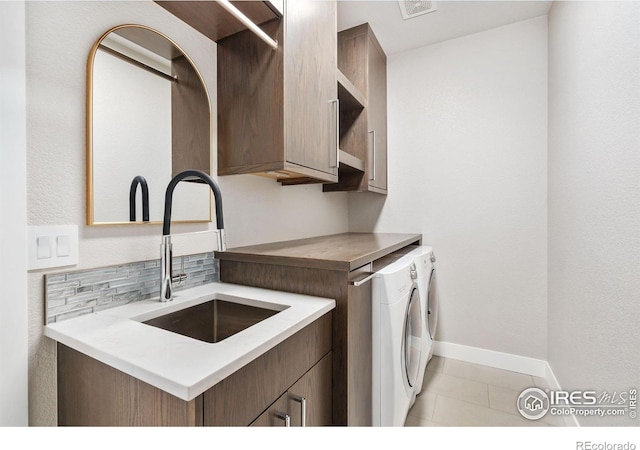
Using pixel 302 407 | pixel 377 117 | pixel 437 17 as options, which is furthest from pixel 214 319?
pixel 437 17

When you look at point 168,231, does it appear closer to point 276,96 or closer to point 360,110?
point 276,96

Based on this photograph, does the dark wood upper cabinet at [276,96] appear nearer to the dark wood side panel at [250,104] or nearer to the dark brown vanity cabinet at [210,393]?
the dark wood side panel at [250,104]

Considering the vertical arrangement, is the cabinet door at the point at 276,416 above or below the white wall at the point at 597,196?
below

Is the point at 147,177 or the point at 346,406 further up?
the point at 147,177

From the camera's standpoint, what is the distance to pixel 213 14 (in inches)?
48.1

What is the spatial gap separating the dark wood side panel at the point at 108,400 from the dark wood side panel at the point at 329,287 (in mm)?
596

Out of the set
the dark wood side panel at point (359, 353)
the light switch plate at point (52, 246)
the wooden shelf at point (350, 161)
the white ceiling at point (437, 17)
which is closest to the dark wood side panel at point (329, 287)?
the dark wood side panel at point (359, 353)

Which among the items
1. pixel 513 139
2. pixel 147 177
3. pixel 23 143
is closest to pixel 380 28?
pixel 513 139

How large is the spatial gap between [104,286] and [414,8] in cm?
234

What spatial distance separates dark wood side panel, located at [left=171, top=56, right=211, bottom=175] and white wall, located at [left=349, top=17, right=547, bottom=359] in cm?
172

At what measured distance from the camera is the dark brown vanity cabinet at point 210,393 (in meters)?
0.64

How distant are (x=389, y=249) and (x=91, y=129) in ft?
4.47

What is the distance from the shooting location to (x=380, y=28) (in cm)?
220

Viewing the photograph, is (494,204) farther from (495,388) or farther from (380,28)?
(380,28)
